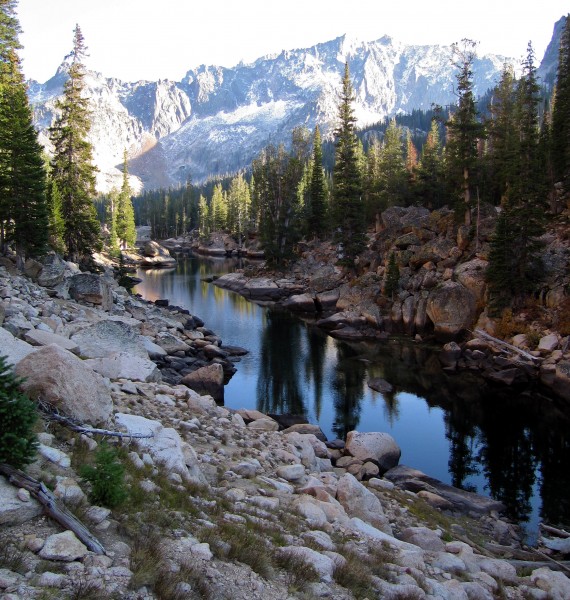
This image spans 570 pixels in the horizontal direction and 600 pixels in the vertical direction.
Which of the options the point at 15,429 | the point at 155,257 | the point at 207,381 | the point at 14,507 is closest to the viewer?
the point at 14,507

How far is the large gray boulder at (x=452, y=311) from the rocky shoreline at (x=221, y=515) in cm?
1768

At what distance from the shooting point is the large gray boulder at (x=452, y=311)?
32312 millimetres

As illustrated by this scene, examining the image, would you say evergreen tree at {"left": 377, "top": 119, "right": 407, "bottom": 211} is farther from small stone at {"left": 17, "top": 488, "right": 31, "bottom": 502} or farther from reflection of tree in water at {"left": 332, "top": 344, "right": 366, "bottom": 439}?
small stone at {"left": 17, "top": 488, "right": 31, "bottom": 502}

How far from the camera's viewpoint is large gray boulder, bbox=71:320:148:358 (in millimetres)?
16547

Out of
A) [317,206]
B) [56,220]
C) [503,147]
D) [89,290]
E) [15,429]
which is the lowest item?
[89,290]

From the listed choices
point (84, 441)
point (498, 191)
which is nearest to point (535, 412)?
point (84, 441)

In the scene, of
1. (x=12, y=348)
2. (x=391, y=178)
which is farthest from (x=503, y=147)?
(x=12, y=348)

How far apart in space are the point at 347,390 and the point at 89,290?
50.5 ft

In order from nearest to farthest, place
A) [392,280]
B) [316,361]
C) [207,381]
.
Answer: [207,381] → [316,361] → [392,280]

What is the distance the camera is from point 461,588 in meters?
7.71

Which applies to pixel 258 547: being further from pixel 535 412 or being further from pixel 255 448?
pixel 535 412

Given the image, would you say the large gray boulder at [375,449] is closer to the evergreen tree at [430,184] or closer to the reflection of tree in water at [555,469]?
the reflection of tree in water at [555,469]

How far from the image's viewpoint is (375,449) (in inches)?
648

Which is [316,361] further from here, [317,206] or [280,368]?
[317,206]
